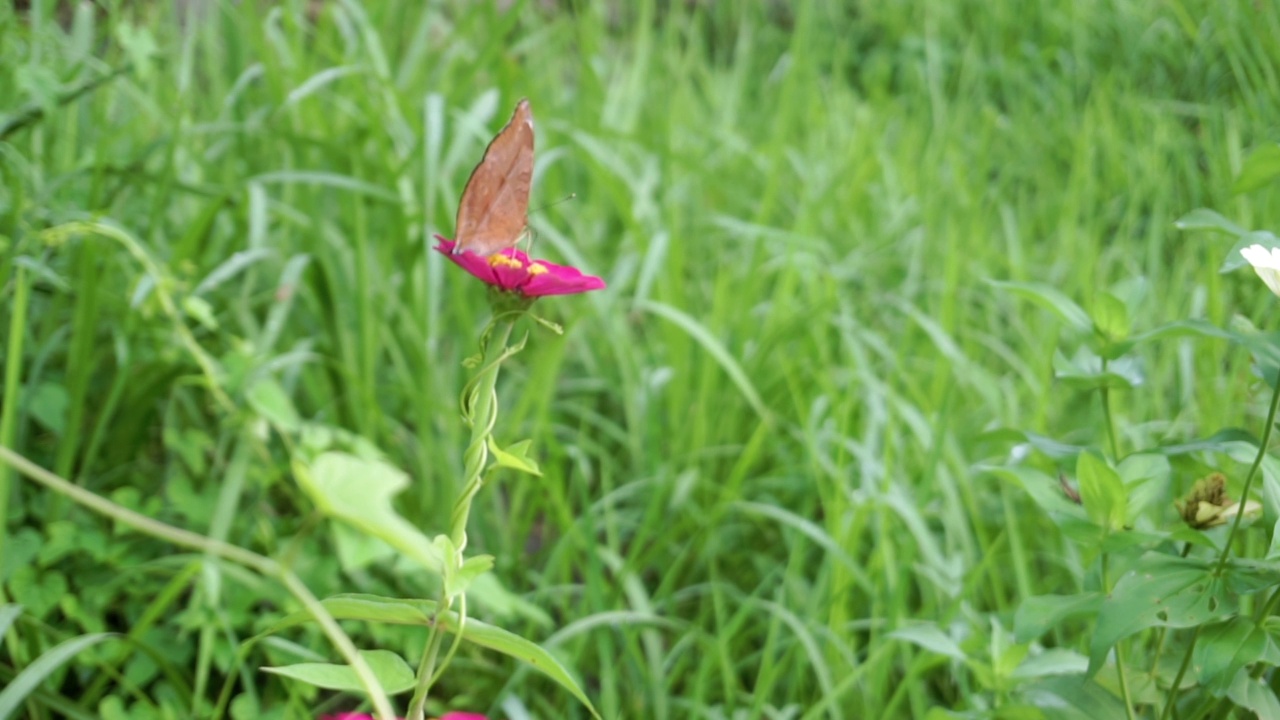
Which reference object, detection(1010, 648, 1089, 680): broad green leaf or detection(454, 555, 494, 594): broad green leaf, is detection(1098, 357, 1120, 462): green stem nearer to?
detection(1010, 648, 1089, 680): broad green leaf

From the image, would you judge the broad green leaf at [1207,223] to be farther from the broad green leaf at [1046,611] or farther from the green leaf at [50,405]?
the green leaf at [50,405]

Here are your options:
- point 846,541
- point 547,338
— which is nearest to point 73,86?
point 547,338

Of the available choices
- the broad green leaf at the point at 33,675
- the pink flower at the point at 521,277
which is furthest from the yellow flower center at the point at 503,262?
the broad green leaf at the point at 33,675

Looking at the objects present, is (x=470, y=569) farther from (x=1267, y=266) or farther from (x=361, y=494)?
(x=1267, y=266)

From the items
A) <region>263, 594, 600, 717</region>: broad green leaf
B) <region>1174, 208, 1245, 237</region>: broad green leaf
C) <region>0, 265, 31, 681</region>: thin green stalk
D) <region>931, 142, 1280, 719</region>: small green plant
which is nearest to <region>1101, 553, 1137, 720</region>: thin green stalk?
<region>931, 142, 1280, 719</region>: small green plant

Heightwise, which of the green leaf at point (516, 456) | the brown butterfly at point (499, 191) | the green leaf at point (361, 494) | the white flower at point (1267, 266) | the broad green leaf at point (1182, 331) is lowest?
the broad green leaf at point (1182, 331)
